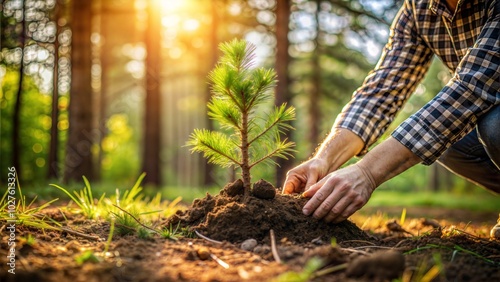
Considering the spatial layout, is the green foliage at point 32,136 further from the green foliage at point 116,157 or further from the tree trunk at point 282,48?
the tree trunk at point 282,48

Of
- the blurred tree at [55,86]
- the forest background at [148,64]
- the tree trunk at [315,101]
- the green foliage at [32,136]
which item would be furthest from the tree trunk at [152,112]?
the green foliage at [32,136]

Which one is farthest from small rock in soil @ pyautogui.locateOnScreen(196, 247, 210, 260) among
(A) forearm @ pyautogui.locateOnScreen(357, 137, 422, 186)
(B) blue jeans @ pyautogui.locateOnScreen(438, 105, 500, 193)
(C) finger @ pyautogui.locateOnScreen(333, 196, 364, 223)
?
(B) blue jeans @ pyautogui.locateOnScreen(438, 105, 500, 193)

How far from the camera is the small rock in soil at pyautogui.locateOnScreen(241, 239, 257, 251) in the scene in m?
1.60

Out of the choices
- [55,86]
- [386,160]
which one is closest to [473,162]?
[386,160]

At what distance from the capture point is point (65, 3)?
8.86m

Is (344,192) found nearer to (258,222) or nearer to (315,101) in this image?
(258,222)

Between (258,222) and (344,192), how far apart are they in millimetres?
423

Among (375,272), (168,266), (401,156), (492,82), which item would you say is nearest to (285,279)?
(375,272)

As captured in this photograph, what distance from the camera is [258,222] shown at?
180 cm

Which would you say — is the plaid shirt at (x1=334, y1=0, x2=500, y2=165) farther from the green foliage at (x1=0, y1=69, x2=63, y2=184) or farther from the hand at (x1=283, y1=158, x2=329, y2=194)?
the green foliage at (x1=0, y1=69, x2=63, y2=184)

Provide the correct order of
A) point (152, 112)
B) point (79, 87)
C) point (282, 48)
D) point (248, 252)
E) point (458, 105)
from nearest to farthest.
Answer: point (248, 252) < point (458, 105) < point (282, 48) < point (79, 87) < point (152, 112)

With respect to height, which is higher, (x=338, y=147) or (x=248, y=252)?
(x=338, y=147)

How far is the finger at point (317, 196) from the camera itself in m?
1.75

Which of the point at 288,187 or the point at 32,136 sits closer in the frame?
the point at 288,187
